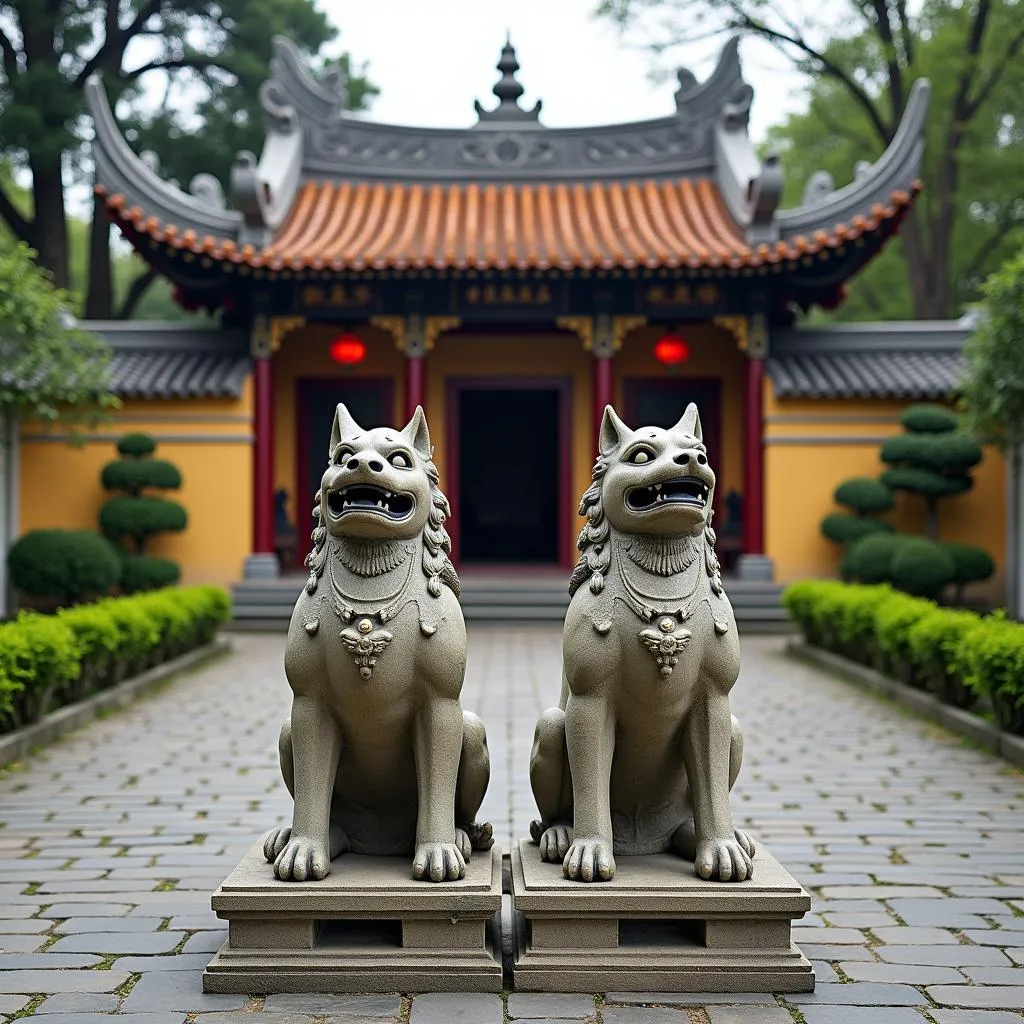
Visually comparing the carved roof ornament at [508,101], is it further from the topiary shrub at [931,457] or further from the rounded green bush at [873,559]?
the rounded green bush at [873,559]

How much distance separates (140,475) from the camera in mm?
13500

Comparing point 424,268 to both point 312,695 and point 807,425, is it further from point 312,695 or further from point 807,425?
point 312,695

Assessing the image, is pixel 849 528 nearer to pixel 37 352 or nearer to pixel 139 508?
pixel 139 508

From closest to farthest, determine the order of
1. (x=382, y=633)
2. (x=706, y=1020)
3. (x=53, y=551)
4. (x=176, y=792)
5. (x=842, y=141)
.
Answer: (x=706, y=1020) < (x=382, y=633) < (x=176, y=792) < (x=53, y=551) < (x=842, y=141)

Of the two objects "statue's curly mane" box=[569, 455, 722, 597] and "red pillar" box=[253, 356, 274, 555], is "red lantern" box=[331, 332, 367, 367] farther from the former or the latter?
"statue's curly mane" box=[569, 455, 722, 597]

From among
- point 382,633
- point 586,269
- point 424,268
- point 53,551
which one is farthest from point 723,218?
point 382,633

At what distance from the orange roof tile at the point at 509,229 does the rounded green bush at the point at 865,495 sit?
2.66 meters

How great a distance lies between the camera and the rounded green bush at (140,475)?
13516 mm

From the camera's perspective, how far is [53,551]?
1216 centimetres

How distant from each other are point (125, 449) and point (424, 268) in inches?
158

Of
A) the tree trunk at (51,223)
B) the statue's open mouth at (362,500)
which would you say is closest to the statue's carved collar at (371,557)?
the statue's open mouth at (362,500)

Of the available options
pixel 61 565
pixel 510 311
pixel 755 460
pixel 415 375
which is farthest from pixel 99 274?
pixel 755 460

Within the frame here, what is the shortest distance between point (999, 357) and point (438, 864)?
8923 mm

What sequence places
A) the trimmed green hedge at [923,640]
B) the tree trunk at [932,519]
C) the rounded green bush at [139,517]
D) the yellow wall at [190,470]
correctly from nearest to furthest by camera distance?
the trimmed green hedge at [923,640] < the rounded green bush at [139,517] < the tree trunk at [932,519] < the yellow wall at [190,470]
